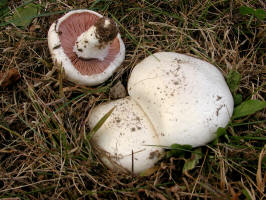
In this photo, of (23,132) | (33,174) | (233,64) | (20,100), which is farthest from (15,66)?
(233,64)

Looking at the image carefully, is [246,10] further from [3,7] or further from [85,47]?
[3,7]

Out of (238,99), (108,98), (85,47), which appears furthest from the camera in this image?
(108,98)

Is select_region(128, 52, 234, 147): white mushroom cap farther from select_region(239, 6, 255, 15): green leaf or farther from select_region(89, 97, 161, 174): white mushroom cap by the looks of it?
select_region(239, 6, 255, 15): green leaf

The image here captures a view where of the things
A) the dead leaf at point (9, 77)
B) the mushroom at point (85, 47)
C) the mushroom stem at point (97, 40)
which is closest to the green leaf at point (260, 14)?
the mushroom at point (85, 47)

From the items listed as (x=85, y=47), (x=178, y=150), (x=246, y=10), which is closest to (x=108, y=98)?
(x=85, y=47)

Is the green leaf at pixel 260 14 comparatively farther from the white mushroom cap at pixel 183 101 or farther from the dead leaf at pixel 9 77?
the dead leaf at pixel 9 77

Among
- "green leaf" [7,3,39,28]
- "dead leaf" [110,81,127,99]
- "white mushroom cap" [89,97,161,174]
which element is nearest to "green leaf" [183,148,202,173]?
"white mushroom cap" [89,97,161,174]
